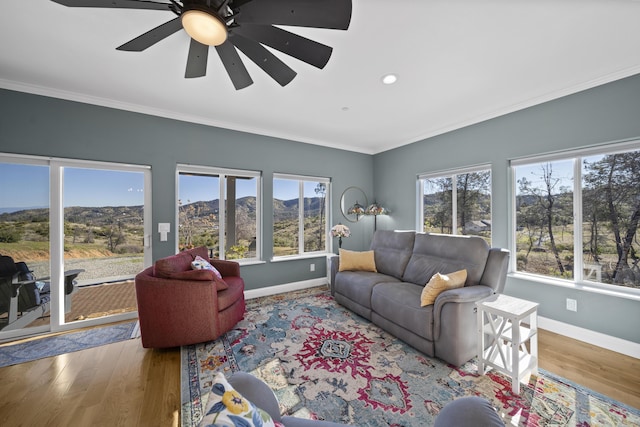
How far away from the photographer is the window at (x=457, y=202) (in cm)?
346

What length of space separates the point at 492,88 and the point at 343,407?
10.9 feet

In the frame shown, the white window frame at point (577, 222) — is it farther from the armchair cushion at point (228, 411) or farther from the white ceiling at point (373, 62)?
the armchair cushion at point (228, 411)

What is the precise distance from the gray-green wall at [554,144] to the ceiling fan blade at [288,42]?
2.82 meters

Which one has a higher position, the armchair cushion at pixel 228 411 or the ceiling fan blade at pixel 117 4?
the ceiling fan blade at pixel 117 4

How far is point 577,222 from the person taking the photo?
105 inches

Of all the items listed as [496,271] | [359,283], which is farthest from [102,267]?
[496,271]

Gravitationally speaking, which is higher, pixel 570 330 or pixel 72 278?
pixel 72 278

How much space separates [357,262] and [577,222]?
2491mm

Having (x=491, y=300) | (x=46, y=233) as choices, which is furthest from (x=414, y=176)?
(x=46, y=233)

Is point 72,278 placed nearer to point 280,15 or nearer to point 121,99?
point 121,99

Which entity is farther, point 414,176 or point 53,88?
point 414,176

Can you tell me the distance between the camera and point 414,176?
4.32m

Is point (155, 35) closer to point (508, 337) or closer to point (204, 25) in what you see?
point (204, 25)

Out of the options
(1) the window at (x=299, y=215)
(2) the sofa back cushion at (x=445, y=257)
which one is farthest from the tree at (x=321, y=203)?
(2) the sofa back cushion at (x=445, y=257)
